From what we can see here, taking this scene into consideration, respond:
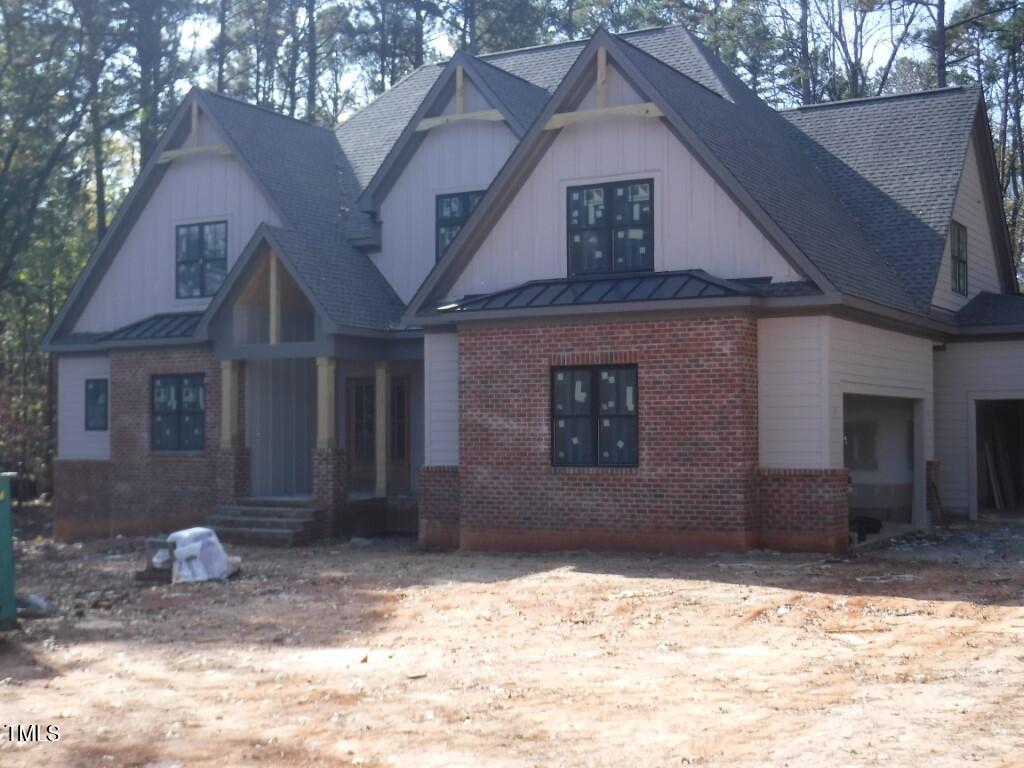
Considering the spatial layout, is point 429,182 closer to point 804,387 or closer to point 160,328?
point 160,328

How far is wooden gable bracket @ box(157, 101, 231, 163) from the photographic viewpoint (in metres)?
24.0

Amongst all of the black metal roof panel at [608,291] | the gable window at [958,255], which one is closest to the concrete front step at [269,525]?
the black metal roof panel at [608,291]

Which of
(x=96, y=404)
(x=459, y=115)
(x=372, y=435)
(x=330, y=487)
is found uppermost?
(x=459, y=115)

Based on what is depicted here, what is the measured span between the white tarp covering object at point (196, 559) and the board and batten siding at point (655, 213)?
5.71m

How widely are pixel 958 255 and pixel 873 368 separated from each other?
18.2ft

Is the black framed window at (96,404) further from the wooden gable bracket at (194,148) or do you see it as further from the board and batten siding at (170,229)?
the wooden gable bracket at (194,148)

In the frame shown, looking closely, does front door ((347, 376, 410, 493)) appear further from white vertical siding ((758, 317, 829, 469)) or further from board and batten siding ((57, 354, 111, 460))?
white vertical siding ((758, 317, 829, 469))

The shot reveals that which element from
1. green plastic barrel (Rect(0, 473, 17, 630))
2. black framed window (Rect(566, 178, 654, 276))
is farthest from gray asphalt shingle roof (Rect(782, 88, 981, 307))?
green plastic barrel (Rect(0, 473, 17, 630))

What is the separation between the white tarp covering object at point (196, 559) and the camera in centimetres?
1605

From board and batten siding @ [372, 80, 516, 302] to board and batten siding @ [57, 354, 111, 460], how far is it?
6.27 metres

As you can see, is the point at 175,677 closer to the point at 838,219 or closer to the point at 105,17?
the point at 838,219

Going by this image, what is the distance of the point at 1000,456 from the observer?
81.6ft

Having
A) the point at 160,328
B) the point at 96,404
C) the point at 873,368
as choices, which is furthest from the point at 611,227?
the point at 96,404

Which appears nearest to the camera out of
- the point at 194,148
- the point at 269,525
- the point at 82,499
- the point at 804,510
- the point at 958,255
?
the point at 804,510
